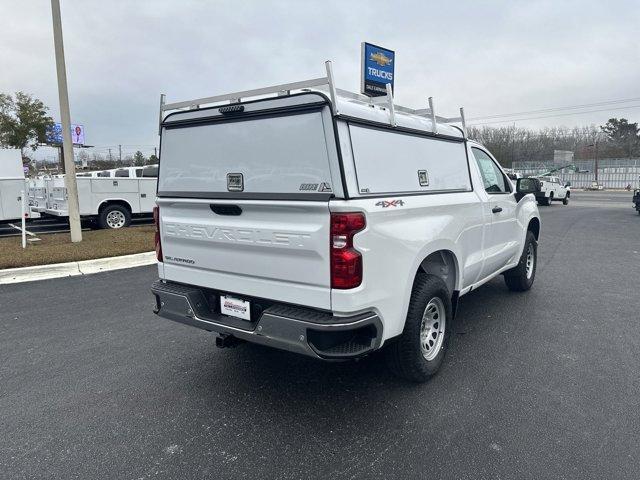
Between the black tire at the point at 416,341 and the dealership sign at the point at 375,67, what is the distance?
392 inches

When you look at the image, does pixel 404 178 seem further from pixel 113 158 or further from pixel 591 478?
pixel 113 158

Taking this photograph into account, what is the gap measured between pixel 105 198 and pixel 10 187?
2154 mm

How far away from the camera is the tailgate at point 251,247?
110 inches

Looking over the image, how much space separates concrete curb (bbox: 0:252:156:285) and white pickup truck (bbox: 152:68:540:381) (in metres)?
4.48

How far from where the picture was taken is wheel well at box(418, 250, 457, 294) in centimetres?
376

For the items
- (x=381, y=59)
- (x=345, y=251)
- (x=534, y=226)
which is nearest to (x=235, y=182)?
(x=345, y=251)

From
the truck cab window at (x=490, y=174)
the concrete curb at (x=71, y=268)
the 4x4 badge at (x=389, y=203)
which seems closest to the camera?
the 4x4 badge at (x=389, y=203)

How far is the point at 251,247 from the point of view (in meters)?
3.09

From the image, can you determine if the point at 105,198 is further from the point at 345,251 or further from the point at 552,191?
the point at 552,191

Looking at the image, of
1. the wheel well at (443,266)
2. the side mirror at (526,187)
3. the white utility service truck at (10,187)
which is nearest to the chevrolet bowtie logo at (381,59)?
the side mirror at (526,187)

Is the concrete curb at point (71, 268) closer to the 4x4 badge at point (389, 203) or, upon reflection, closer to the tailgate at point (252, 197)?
the tailgate at point (252, 197)

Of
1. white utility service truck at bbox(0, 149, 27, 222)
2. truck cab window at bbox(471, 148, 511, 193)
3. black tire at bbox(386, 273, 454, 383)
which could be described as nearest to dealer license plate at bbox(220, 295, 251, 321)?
black tire at bbox(386, 273, 454, 383)

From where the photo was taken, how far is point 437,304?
12.0 ft

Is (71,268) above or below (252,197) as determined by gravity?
below
